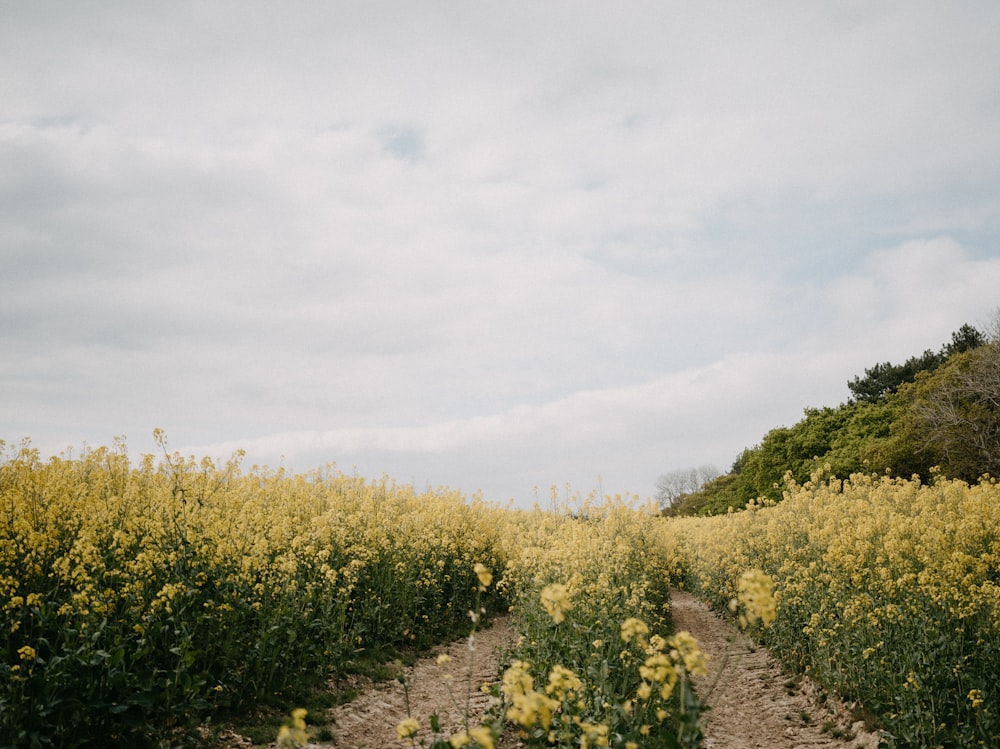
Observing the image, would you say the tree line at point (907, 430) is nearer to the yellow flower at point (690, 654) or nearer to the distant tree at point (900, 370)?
the distant tree at point (900, 370)

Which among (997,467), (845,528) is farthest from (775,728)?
(997,467)

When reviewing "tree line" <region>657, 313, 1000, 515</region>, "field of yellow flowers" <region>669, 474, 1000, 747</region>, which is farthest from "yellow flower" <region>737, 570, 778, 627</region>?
"tree line" <region>657, 313, 1000, 515</region>

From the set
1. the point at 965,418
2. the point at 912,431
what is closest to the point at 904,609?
the point at 965,418

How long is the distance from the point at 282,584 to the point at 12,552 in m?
3.28

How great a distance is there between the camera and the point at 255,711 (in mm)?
7332

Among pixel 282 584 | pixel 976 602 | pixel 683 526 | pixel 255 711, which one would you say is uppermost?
pixel 282 584

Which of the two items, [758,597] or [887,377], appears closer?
[758,597]

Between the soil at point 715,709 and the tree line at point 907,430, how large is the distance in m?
5.95

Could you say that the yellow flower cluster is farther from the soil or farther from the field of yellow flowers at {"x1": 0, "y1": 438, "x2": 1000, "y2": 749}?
the soil

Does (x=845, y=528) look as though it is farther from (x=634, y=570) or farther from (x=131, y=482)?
(x=131, y=482)

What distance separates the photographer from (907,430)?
88.1 ft

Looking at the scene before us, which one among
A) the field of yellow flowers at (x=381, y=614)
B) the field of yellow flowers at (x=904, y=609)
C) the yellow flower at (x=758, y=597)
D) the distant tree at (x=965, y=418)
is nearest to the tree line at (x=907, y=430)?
→ the distant tree at (x=965, y=418)

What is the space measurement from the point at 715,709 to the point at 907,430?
901 inches

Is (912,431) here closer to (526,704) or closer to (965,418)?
(965,418)
